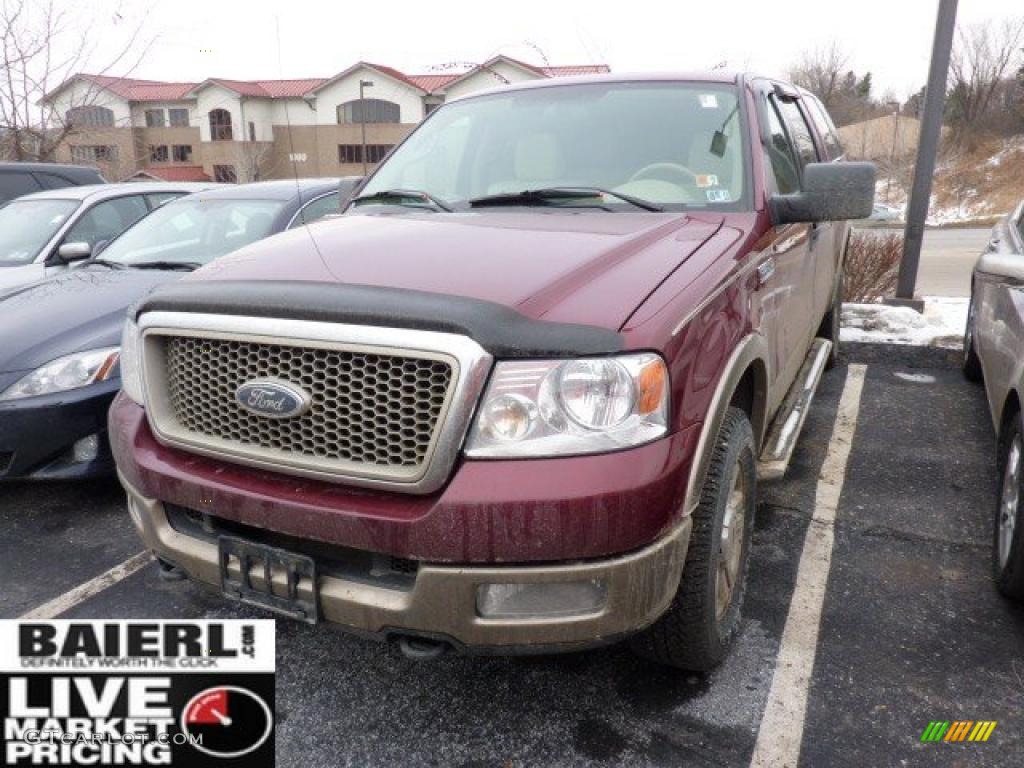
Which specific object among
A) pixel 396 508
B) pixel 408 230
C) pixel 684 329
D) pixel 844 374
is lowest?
pixel 844 374

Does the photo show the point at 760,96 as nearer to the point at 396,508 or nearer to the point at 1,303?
the point at 396,508

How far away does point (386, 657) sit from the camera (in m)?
2.79

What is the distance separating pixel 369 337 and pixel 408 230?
2.87 feet

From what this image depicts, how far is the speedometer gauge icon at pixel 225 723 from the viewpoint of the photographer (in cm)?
222

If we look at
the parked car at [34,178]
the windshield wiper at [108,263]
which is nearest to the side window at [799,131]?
the windshield wiper at [108,263]

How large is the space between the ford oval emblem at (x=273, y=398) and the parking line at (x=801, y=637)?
1.55 m

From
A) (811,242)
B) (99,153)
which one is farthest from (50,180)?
(99,153)

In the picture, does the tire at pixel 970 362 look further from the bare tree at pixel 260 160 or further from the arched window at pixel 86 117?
the bare tree at pixel 260 160

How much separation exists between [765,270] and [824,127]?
9.47 feet

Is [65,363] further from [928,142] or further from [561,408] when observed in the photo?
[928,142]

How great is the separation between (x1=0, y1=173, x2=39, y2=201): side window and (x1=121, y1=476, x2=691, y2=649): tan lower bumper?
8.08m

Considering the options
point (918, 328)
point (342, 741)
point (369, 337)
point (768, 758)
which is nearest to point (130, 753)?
point (342, 741)

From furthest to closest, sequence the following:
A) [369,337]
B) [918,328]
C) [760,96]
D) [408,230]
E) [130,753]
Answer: [918,328]
[760,96]
[408,230]
[130,753]
[369,337]

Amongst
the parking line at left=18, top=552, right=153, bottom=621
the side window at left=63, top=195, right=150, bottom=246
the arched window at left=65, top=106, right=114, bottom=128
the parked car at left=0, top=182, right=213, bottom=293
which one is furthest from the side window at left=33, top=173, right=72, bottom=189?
the parking line at left=18, top=552, right=153, bottom=621
